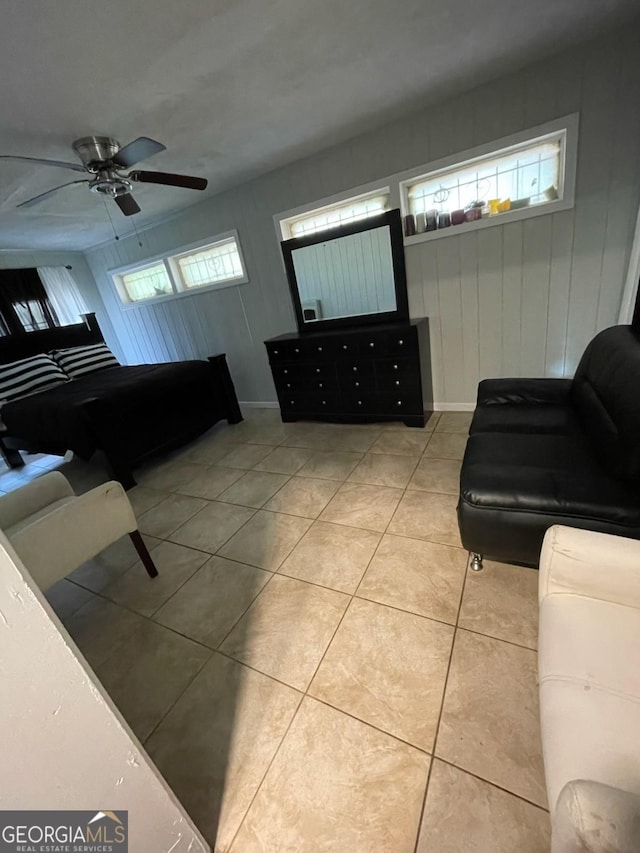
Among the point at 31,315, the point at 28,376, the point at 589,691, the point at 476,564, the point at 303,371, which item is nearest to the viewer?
the point at 589,691

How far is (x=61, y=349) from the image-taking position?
14.1 ft

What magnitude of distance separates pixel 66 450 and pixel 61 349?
6.90 feet

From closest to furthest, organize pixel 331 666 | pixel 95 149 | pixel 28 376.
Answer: pixel 331 666
pixel 95 149
pixel 28 376

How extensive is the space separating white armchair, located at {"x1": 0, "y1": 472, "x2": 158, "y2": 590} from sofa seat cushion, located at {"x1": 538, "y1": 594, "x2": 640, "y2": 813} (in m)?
1.68

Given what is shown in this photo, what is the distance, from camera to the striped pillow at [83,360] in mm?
3958

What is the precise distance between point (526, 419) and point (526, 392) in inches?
12.0

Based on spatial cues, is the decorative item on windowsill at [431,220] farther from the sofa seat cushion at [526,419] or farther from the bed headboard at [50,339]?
the bed headboard at [50,339]

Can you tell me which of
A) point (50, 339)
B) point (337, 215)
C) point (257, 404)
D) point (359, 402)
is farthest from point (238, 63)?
point (50, 339)

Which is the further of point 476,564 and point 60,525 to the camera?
point 476,564

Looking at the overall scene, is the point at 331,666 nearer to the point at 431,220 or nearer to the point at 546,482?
the point at 546,482

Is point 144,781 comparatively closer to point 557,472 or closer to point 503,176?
point 557,472

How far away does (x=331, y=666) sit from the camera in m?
1.25

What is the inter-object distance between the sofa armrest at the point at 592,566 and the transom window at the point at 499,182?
2480 millimetres

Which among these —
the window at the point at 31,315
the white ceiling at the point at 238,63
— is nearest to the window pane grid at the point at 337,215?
the white ceiling at the point at 238,63
